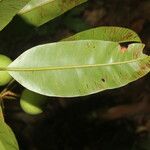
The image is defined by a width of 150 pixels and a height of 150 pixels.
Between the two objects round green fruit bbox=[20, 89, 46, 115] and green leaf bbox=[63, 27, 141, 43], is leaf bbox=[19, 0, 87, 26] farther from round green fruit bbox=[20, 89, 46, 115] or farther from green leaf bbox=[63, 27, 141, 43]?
round green fruit bbox=[20, 89, 46, 115]

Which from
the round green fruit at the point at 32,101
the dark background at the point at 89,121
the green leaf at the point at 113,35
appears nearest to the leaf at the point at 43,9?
the green leaf at the point at 113,35

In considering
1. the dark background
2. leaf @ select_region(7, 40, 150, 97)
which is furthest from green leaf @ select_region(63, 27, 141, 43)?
the dark background

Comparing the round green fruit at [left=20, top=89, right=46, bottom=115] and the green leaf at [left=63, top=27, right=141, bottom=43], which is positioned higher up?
the green leaf at [left=63, top=27, right=141, bottom=43]

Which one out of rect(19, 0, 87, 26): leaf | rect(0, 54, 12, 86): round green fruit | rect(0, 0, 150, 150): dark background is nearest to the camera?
rect(0, 54, 12, 86): round green fruit

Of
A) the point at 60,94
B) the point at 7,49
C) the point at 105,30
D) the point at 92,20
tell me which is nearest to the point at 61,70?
the point at 60,94

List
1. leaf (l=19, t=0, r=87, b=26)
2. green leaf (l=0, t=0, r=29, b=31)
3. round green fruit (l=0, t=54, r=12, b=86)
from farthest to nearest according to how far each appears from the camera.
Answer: leaf (l=19, t=0, r=87, b=26), round green fruit (l=0, t=54, r=12, b=86), green leaf (l=0, t=0, r=29, b=31)

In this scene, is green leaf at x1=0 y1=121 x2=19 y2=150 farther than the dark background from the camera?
No

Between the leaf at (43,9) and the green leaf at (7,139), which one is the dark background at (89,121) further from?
the green leaf at (7,139)
